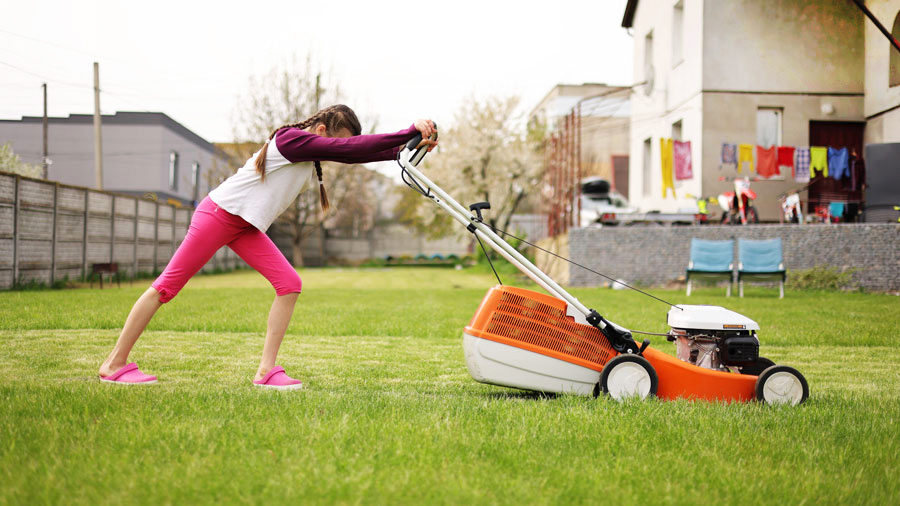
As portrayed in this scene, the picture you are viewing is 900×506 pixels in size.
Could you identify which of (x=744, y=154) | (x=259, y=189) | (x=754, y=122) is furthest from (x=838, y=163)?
(x=259, y=189)

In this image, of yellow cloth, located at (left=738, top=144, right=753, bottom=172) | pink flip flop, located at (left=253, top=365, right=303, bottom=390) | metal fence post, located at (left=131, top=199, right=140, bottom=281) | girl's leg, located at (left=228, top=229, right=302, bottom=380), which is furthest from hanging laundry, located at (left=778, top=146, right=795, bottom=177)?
metal fence post, located at (left=131, top=199, right=140, bottom=281)

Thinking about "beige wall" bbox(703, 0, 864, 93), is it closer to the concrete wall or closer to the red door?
the red door

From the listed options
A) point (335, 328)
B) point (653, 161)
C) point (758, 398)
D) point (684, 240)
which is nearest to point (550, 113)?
point (653, 161)

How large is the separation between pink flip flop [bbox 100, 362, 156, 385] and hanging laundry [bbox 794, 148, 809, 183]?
15527mm

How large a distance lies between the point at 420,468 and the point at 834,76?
18.3 metres

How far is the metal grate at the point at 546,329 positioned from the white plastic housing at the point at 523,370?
61mm

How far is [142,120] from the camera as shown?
2652 centimetres

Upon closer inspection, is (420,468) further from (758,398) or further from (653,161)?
(653,161)

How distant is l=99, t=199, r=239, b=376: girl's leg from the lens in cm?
373

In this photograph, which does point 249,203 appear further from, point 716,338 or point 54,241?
point 54,241

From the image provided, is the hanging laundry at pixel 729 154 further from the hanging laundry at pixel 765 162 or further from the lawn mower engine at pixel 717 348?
the lawn mower engine at pixel 717 348

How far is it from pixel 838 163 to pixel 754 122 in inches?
85.5

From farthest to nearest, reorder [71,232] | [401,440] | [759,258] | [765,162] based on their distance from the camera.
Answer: [765,162] → [71,232] → [759,258] → [401,440]

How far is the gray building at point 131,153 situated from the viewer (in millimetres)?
21203
